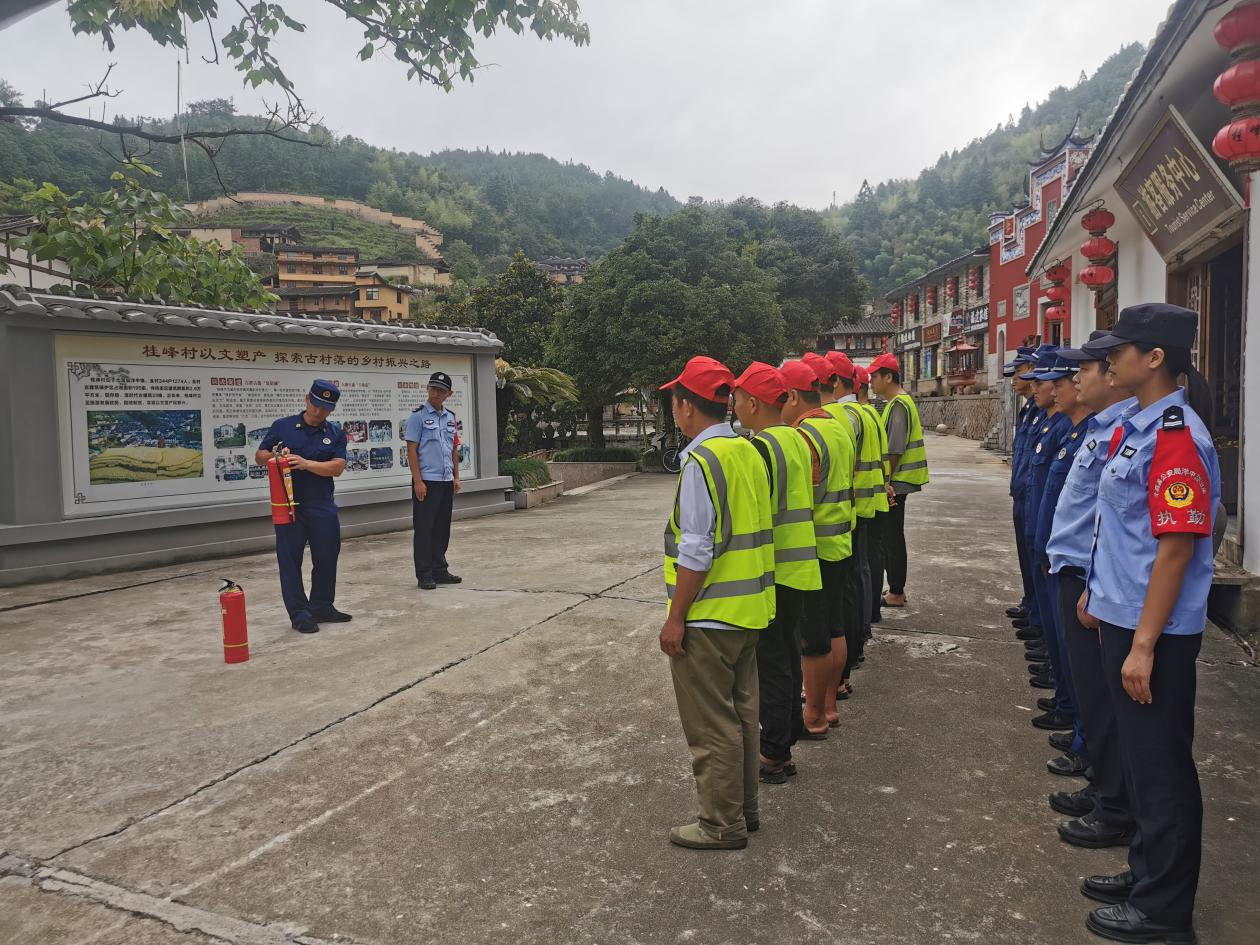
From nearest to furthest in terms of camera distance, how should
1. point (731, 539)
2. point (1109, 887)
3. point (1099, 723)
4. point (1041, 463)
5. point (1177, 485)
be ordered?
point (1177, 485) → point (1109, 887) → point (731, 539) → point (1099, 723) → point (1041, 463)

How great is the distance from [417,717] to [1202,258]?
725cm

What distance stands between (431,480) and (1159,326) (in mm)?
5762

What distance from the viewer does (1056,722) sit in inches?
149

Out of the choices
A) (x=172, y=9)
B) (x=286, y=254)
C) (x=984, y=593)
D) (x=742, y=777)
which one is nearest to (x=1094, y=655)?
(x=742, y=777)

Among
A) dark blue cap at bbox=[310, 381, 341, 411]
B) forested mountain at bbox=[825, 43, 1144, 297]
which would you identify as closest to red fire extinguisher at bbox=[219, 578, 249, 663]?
dark blue cap at bbox=[310, 381, 341, 411]

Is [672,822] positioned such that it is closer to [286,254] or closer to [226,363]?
[226,363]

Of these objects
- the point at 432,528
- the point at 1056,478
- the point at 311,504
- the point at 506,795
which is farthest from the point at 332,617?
the point at 1056,478

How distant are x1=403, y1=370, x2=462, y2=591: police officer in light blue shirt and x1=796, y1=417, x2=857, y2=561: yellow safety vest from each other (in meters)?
4.08

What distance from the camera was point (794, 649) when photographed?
3336 millimetres

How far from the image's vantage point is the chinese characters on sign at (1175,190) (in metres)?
5.68

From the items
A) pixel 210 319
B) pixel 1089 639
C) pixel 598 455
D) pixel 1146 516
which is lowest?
pixel 1089 639

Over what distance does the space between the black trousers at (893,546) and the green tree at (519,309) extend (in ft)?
56.9

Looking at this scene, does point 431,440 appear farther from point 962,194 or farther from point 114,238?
point 962,194

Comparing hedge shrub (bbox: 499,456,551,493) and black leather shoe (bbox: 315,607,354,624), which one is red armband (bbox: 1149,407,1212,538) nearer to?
black leather shoe (bbox: 315,607,354,624)
